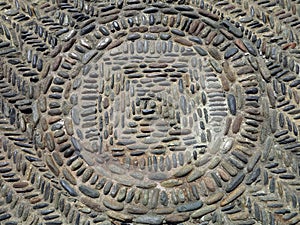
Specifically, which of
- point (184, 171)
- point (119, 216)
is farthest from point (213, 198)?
point (119, 216)

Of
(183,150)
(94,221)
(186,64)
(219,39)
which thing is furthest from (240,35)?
(94,221)

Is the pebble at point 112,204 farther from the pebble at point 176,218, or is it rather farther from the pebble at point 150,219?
the pebble at point 176,218

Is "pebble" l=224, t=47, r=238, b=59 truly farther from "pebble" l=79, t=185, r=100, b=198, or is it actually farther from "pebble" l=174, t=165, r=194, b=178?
"pebble" l=79, t=185, r=100, b=198

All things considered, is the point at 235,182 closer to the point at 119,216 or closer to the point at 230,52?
the point at 119,216

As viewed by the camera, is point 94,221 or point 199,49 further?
point 199,49

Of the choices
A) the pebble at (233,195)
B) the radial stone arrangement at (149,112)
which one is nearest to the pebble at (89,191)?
the radial stone arrangement at (149,112)

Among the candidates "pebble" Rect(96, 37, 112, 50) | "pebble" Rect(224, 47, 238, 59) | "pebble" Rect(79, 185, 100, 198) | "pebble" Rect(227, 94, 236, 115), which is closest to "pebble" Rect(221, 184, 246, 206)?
"pebble" Rect(227, 94, 236, 115)

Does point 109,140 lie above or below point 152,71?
below

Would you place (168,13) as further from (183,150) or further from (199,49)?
(183,150)

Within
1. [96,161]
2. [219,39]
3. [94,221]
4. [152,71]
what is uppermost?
[219,39]
